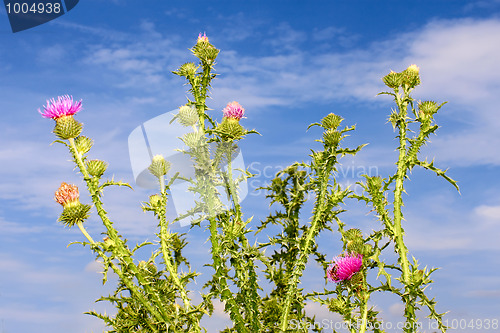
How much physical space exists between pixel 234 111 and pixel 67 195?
6.86 feet

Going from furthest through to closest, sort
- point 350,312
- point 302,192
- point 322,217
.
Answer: point 302,192
point 322,217
point 350,312

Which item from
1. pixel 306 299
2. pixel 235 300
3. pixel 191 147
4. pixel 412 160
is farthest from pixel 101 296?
pixel 412 160

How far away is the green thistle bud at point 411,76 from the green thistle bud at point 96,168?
367cm

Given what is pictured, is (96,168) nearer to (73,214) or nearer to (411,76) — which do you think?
(73,214)

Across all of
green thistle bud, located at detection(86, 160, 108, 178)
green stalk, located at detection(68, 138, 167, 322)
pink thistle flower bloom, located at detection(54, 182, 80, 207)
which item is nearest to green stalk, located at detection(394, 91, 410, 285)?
green stalk, located at detection(68, 138, 167, 322)

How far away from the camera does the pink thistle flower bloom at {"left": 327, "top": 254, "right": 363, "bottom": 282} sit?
5266 millimetres

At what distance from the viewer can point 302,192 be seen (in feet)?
20.6

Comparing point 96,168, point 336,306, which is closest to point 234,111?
point 96,168

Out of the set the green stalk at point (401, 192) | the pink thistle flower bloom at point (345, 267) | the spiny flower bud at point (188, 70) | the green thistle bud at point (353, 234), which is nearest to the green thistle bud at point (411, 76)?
the green stalk at point (401, 192)

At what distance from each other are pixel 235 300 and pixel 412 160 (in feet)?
8.45

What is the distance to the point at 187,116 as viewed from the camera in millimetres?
6023

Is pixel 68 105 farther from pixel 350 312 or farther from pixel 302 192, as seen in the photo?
pixel 350 312

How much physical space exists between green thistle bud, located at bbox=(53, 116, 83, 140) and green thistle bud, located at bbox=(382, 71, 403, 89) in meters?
3.65

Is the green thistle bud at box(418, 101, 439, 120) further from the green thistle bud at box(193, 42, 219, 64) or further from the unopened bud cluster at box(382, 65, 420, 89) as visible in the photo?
the green thistle bud at box(193, 42, 219, 64)
